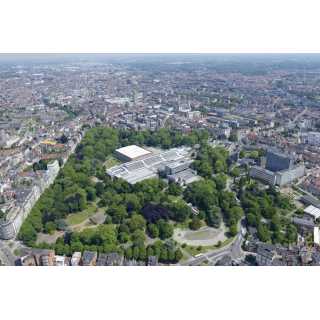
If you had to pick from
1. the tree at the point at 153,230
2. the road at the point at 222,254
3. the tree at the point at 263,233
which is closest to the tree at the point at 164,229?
the tree at the point at 153,230

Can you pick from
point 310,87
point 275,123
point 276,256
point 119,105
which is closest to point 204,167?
point 276,256

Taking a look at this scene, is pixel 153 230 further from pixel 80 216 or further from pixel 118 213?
pixel 80 216

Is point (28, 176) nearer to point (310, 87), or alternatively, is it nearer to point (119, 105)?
point (119, 105)

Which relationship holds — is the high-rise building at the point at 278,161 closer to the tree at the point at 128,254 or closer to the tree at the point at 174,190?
the tree at the point at 174,190

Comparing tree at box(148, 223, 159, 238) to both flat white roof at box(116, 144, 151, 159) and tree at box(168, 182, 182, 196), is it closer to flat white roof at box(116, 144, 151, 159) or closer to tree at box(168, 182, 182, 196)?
tree at box(168, 182, 182, 196)

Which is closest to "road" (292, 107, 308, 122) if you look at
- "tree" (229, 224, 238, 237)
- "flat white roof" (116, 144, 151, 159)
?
"flat white roof" (116, 144, 151, 159)

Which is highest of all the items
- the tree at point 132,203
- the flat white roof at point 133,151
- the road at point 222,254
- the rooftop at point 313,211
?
the flat white roof at point 133,151
